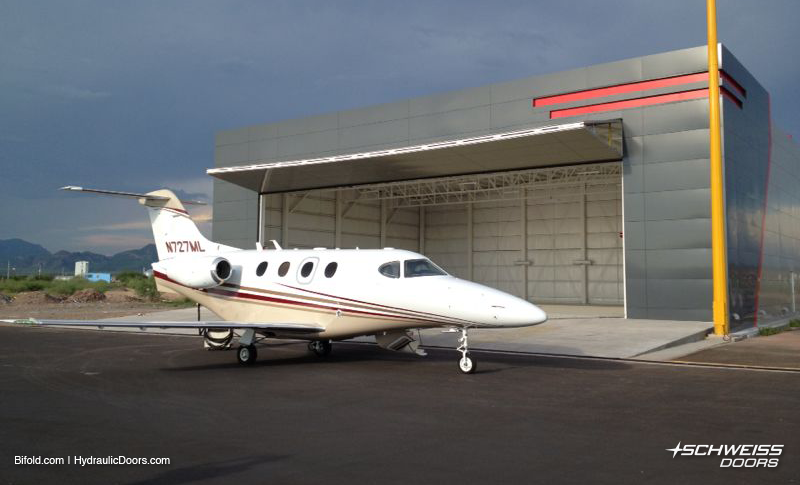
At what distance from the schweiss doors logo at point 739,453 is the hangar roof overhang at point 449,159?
16.6 meters

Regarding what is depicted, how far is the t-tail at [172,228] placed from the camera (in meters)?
18.6

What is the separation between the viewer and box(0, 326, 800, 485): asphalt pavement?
5.94 metres

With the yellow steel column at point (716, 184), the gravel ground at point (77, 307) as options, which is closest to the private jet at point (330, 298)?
the yellow steel column at point (716, 184)

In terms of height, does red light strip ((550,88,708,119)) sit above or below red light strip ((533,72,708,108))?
below

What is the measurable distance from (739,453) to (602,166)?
26.6m

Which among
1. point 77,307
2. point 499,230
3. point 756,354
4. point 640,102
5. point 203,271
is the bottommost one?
point 756,354

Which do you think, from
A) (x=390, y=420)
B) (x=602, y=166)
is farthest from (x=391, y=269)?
(x=602, y=166)

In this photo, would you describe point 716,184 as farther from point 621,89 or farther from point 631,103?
point 621,89

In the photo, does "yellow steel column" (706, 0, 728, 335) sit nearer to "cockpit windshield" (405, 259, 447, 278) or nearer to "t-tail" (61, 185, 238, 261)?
"cockpit windshield" (405, 259, 447, 278)

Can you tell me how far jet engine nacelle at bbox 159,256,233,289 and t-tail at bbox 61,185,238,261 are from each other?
1.63m

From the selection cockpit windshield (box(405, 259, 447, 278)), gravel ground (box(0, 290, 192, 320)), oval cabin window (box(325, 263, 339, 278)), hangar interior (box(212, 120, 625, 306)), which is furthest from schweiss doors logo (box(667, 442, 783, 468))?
gravel ground (box(0, 290, 192, 320))

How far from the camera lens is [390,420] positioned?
8289 millimetres

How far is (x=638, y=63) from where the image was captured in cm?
2458

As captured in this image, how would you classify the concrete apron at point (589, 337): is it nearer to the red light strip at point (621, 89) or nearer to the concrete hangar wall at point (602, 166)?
the concrete hangar wall at point (602, 166)
